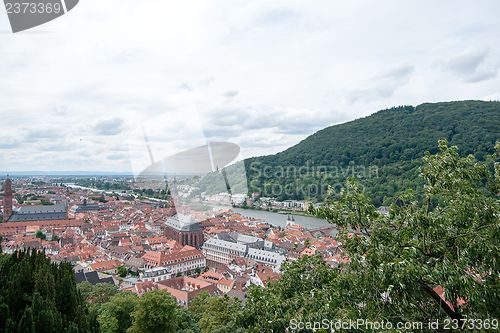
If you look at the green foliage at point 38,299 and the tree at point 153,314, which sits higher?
the green foliage at point 38,299

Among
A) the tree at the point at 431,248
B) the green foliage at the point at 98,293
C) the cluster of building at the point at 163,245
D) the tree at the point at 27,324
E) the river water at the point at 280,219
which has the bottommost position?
the river water at the point at 280,219

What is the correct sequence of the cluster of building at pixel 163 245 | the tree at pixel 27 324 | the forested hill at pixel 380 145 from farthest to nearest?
1. the forested hill at pixel 380 145
2. the cluster of building at pixel 163 245
3. the tree at pixel 27 324

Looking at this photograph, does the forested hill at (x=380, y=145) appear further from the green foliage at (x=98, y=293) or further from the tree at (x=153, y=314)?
the tree at (x=153, y=314)

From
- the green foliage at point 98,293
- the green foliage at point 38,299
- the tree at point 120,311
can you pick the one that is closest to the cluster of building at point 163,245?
the green foliage at point 98,293

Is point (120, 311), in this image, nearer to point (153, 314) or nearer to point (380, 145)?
point (153, 314)

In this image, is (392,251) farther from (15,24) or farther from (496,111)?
(496,111)

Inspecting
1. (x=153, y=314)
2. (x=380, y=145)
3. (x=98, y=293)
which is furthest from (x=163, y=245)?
(x=380, y=145)

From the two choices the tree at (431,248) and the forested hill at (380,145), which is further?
the forested hill at (380,145)
